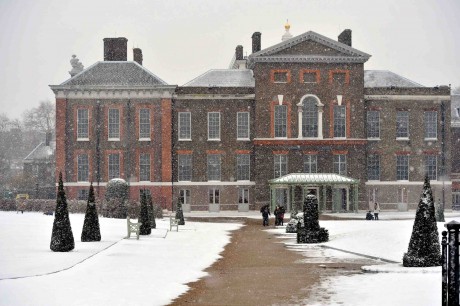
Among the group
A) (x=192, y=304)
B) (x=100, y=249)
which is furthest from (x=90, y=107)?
(x=192, y=304)

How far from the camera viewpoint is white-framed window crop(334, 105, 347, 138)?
57.0 m

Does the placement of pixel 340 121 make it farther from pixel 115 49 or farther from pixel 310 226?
pixel 310 226

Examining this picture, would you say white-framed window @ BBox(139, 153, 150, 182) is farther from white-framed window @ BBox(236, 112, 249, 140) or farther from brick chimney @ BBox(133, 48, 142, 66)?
brick chimney @ BBox(133, 48, 142, 66)

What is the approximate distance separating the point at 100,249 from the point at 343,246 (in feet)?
26.2

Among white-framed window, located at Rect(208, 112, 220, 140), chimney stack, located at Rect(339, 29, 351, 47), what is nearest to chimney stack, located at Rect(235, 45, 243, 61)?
chimney stack, located at Rect(339, 29, 351, 47)

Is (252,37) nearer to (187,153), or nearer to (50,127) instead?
(187,153)

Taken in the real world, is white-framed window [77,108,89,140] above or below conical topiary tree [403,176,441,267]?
above

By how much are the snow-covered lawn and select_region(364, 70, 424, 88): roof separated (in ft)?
115

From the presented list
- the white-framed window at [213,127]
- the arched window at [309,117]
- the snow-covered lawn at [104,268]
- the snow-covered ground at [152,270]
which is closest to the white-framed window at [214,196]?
the white-framed window at [213,127]

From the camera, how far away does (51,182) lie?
80.2 metres

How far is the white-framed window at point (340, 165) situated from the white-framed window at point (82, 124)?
760 inches

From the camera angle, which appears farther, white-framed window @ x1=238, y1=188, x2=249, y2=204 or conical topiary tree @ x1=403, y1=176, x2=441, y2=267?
white-framed window @ x1=238, y1=188, x2=249, y2=204

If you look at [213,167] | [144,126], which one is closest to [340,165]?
[213,167]

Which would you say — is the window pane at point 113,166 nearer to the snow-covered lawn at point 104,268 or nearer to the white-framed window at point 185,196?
the white-framed window at point 185,196
